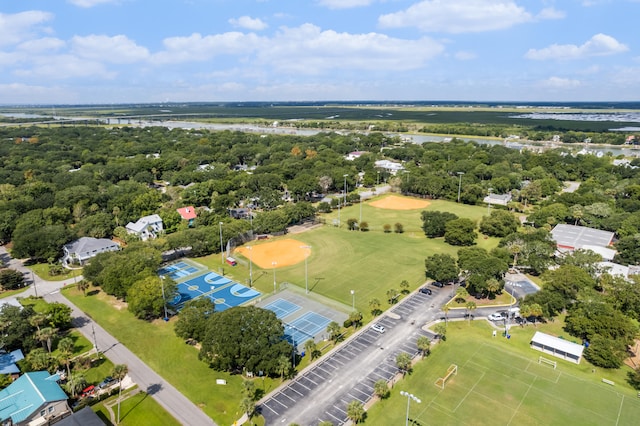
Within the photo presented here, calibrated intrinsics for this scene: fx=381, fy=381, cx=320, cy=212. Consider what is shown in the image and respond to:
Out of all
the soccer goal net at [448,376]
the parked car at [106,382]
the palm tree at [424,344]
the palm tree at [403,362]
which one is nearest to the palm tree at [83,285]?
the parked car at [106,382]

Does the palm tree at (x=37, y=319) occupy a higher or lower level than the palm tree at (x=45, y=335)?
higher

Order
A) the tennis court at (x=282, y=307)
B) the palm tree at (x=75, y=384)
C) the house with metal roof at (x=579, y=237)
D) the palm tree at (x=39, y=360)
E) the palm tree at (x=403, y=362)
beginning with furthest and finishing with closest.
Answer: the house with metal roof at (x=579, y=237) < the tennis court at (x=282, y=307) < the palm tree at (x=403, y=362) < the palm tree at (x=39, y=360) < the palm tree at (x=75, y=384)

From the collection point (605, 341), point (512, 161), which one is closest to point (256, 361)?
point (605, 341)

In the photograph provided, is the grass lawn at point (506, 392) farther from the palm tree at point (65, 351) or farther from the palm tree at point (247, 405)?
the palm tree at point (65, 351)

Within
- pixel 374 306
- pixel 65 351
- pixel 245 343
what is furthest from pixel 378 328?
pixel 65 351

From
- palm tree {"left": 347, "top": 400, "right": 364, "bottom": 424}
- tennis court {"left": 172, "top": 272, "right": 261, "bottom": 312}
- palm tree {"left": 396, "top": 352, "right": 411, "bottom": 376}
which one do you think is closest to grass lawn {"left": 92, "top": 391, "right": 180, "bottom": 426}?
palm tree {"left": 347, "top": 400, "right": 364, "bottom": 424}

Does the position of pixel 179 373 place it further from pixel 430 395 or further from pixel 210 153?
pixel 210 153

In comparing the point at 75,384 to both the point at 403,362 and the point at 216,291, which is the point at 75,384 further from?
the point at 403,362
